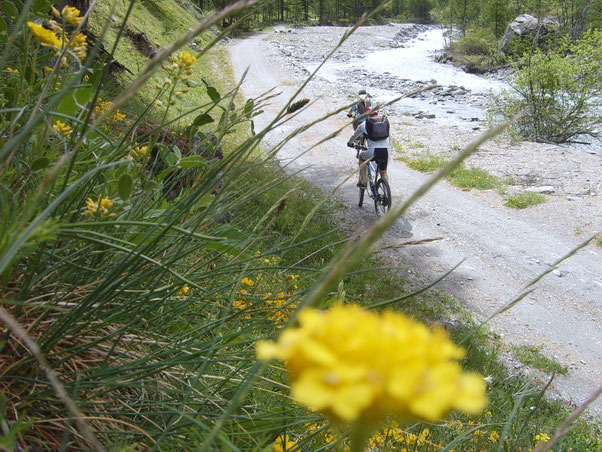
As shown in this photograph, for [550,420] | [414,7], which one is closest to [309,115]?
[550,420]

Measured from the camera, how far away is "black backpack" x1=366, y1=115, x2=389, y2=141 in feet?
22.8

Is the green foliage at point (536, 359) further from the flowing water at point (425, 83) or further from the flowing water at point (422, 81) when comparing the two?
the flowing water at point (422, 81)

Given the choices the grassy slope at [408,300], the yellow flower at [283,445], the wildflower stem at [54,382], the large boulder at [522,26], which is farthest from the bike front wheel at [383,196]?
the large boulder at [522,26]

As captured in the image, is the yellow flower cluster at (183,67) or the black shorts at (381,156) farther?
the black shorts at (381,156)

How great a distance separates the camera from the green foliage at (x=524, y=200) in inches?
337

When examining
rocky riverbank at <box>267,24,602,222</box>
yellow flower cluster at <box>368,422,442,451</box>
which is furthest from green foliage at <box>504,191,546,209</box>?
yellow flower cluster at <box>368,422,442,451</box>

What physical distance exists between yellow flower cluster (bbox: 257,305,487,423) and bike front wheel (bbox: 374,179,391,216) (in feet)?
22.9

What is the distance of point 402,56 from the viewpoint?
3184cm

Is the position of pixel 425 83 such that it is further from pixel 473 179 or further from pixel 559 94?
pixel 473 179

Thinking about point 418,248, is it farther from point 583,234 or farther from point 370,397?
point 370,397

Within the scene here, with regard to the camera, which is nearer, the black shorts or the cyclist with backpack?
the cyclist with backpack

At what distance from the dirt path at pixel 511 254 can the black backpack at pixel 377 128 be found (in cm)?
110

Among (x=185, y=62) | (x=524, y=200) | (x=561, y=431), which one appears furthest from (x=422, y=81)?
(x=561, y=431)

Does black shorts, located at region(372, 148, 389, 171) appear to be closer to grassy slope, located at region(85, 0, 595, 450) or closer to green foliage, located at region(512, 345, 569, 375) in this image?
grassy slope, located at region(85, 0, 595, 450)
